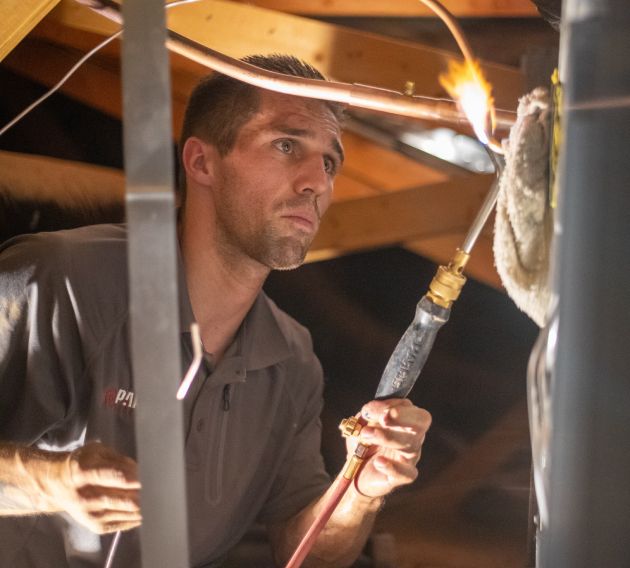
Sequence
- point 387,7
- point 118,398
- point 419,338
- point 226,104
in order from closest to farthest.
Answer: point 419,338, point 118,398, point 226,104, point 387,7

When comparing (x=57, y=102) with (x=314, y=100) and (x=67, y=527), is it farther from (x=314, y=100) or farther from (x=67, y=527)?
(x=67, y=527)

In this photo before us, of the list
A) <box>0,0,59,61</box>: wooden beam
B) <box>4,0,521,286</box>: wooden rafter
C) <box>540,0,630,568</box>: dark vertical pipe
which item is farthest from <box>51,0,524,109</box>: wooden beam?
<box>540,0,630,568</box>: dark vertical pipe

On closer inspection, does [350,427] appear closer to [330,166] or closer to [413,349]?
[413,349]

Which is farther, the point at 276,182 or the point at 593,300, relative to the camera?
the point at 276,182

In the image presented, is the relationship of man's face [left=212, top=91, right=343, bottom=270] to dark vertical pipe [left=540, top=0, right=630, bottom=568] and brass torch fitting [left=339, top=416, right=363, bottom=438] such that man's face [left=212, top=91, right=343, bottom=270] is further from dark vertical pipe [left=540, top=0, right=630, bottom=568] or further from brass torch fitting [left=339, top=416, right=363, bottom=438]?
dark vertical pipe [left=540, top=0, right=630, bottom=568]

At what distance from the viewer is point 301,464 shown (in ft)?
4.52

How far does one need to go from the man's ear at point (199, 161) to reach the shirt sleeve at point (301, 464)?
0.34 m

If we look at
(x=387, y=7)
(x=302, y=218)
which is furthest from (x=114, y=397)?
(x=387, y=7)

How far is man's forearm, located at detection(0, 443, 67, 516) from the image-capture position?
907 mm

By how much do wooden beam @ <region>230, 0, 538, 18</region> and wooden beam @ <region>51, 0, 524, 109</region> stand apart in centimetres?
8

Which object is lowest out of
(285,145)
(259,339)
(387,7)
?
(259,339)

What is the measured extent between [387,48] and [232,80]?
429mm

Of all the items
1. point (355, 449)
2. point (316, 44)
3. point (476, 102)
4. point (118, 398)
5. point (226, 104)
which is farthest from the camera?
point (316, 44)

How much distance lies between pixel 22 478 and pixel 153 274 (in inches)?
17.9
